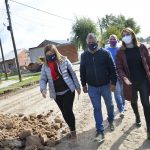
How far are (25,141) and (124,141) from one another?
1889 mm

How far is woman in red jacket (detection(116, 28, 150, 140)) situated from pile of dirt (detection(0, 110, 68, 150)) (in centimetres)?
181

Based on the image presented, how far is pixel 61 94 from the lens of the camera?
7945 mm

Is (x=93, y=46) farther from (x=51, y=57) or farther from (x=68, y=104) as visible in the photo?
(x=68, y=104)

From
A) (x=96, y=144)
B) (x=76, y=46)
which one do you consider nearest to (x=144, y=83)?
(x=96, y=144)

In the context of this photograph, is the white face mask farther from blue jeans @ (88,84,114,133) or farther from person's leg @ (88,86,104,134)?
person's leg @ (88,86,104,134)

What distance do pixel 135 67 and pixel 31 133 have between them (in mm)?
2385

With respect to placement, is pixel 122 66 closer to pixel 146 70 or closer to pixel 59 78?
pixel 146 70

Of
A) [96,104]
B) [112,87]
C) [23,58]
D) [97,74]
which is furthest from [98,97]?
[23,58]

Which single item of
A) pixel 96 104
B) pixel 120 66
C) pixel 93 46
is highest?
pixel 93 46

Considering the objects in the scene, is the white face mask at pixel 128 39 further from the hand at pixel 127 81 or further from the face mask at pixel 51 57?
the face mask at pixel 51 57

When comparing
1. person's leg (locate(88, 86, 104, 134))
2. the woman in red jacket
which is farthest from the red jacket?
person's leg (locate(88, 86, 104, 134))

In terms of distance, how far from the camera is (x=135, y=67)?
7.25m

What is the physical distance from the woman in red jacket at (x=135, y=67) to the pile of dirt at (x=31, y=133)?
181 centimetres

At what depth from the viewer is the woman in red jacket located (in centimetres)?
719
